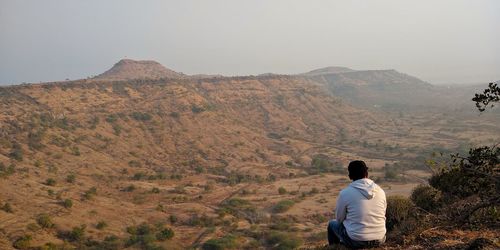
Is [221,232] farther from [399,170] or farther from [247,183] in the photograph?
[399,170]

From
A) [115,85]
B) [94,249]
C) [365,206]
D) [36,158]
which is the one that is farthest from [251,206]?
[115,85]

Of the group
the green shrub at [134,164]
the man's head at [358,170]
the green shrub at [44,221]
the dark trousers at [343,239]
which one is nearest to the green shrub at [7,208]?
the green shrub at [44,221]

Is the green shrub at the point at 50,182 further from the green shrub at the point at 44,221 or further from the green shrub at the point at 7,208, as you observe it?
the green shrub at the point at 44,221

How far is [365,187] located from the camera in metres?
5.29

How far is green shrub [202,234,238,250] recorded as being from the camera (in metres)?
23.2

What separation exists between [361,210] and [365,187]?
30cm

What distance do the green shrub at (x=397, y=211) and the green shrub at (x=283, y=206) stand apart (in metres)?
23.1

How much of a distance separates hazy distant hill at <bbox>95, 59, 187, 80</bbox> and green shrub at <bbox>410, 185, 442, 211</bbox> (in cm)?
11855

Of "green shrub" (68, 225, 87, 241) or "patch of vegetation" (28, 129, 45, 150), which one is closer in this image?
"green shrub" (68, 225, 87, 241)

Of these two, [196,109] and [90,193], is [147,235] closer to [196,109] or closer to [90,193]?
[90,193]

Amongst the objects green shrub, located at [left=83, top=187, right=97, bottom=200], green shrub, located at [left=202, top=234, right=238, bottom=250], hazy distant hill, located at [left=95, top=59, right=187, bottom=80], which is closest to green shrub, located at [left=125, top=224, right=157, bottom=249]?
green shrub, located at [left=202, top=234, right=238, bottom=250]

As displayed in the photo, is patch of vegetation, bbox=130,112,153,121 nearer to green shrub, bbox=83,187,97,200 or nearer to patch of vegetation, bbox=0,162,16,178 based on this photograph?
patch of vegetation, bbox=0,162,16,178

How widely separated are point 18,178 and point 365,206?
113ft

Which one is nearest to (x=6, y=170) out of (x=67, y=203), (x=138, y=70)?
(x=67, y=203)
